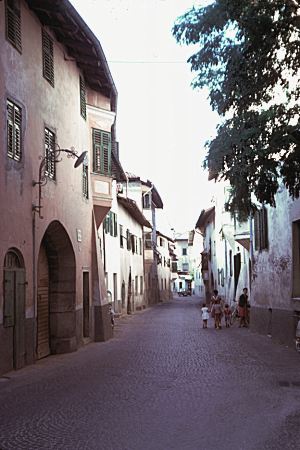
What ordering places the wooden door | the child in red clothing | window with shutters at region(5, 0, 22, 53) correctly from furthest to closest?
1. the child in red clothing
2. the wooden door
3. window with shutters at region(5, 0, 22, 53)

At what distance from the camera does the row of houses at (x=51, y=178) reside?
43.7ft

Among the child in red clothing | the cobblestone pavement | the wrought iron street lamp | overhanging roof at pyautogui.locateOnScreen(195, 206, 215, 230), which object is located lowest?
the cobblestone pavement

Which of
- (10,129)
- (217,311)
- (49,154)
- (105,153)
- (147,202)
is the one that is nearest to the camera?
(10,129)

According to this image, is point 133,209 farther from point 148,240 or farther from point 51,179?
point 51,179

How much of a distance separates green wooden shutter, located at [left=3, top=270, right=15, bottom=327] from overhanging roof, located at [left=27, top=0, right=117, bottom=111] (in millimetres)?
6642

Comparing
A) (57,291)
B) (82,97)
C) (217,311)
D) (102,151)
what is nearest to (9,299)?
(57,291)

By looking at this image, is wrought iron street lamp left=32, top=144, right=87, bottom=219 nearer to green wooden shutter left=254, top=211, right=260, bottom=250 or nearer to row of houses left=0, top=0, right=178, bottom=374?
row of houses left=0, top=0, right=178, bottom=374

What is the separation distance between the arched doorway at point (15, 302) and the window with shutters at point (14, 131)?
211 cm

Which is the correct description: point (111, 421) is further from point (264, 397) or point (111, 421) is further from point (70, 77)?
point (70, 77)

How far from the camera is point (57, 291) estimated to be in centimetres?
1822

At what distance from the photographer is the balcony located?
21.5 metres

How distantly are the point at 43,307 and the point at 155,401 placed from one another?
8.16 m

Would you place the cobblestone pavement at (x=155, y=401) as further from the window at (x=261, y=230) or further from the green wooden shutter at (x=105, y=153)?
the green wooden shutter at (x=105, y=153)

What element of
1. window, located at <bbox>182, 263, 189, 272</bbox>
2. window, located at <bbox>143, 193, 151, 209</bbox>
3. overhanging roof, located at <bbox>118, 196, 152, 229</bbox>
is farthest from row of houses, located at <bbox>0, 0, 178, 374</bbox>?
window, located at <bbox>182, 263, 189, 272</bbox>
